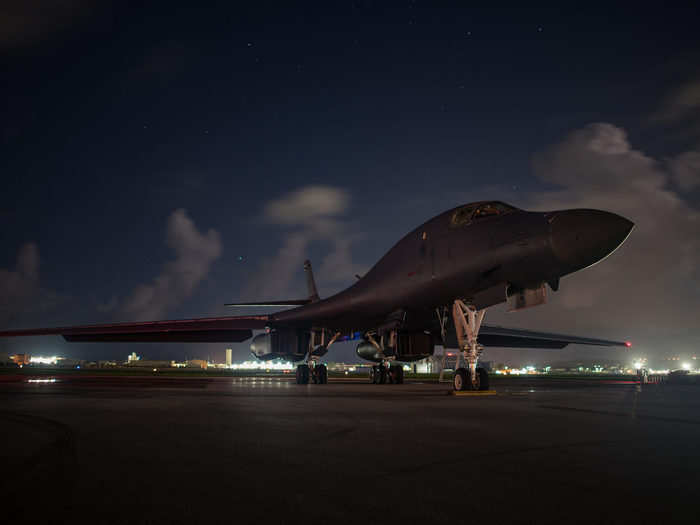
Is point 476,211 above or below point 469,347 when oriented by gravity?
above

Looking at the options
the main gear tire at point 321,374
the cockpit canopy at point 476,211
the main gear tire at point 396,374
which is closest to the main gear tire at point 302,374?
the main gear tire at point 321,374

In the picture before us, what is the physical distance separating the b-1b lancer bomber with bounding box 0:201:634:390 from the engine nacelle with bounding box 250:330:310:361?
4cm

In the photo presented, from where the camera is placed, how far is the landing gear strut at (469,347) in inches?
430

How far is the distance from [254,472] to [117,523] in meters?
1.07

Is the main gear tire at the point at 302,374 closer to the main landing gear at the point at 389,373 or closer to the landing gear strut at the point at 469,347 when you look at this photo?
the main landing gear at the point at 389,373

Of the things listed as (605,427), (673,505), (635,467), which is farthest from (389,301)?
(673,505)

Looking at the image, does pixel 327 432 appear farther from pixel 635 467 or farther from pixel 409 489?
pixel 635 467

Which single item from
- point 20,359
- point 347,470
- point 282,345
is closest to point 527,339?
point 282,345

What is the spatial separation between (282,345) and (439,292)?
8.98 m

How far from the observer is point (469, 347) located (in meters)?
10.9

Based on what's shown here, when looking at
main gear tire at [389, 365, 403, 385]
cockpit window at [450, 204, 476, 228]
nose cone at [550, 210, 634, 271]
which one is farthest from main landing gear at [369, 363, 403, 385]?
nose cone at [550, 210, 634, 271]

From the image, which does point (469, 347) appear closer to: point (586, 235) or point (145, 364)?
point (586, 235)

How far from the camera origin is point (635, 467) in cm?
343

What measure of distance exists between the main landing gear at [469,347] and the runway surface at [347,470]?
4.73 metres
